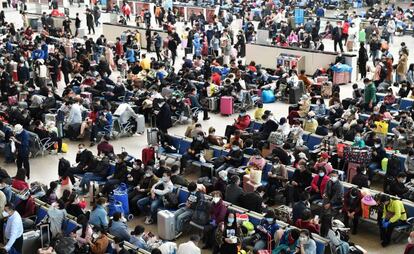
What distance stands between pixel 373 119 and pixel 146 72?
9.29 metres

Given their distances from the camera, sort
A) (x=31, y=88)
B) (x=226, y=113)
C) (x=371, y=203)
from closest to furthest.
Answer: (x=371, y=203) → (x=226, y=113) → (x=31, y=88)

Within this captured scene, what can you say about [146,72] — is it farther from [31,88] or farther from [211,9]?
[211,9]

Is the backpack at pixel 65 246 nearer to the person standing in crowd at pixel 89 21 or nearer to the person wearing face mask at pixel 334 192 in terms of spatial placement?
the person wearing face mask at pixel 334 192

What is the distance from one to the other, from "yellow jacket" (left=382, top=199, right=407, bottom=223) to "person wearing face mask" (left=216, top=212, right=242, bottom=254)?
2.61 metres

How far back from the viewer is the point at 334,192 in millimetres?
12469

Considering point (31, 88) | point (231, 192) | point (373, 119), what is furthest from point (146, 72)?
point (231, 192)

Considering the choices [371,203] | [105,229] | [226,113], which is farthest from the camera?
[226,113]

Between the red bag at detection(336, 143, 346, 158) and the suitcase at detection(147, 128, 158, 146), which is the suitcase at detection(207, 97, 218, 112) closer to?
the suitcase at detection(147, 128, 158, 146)

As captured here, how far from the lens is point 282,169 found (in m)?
13.4

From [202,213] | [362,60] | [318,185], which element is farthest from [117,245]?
[362,60]

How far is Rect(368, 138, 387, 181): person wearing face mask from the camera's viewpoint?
559 inches

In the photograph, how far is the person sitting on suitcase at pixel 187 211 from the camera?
40.2 ft

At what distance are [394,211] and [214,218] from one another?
311 cm

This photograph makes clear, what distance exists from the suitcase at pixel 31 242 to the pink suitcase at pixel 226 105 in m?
9.58
